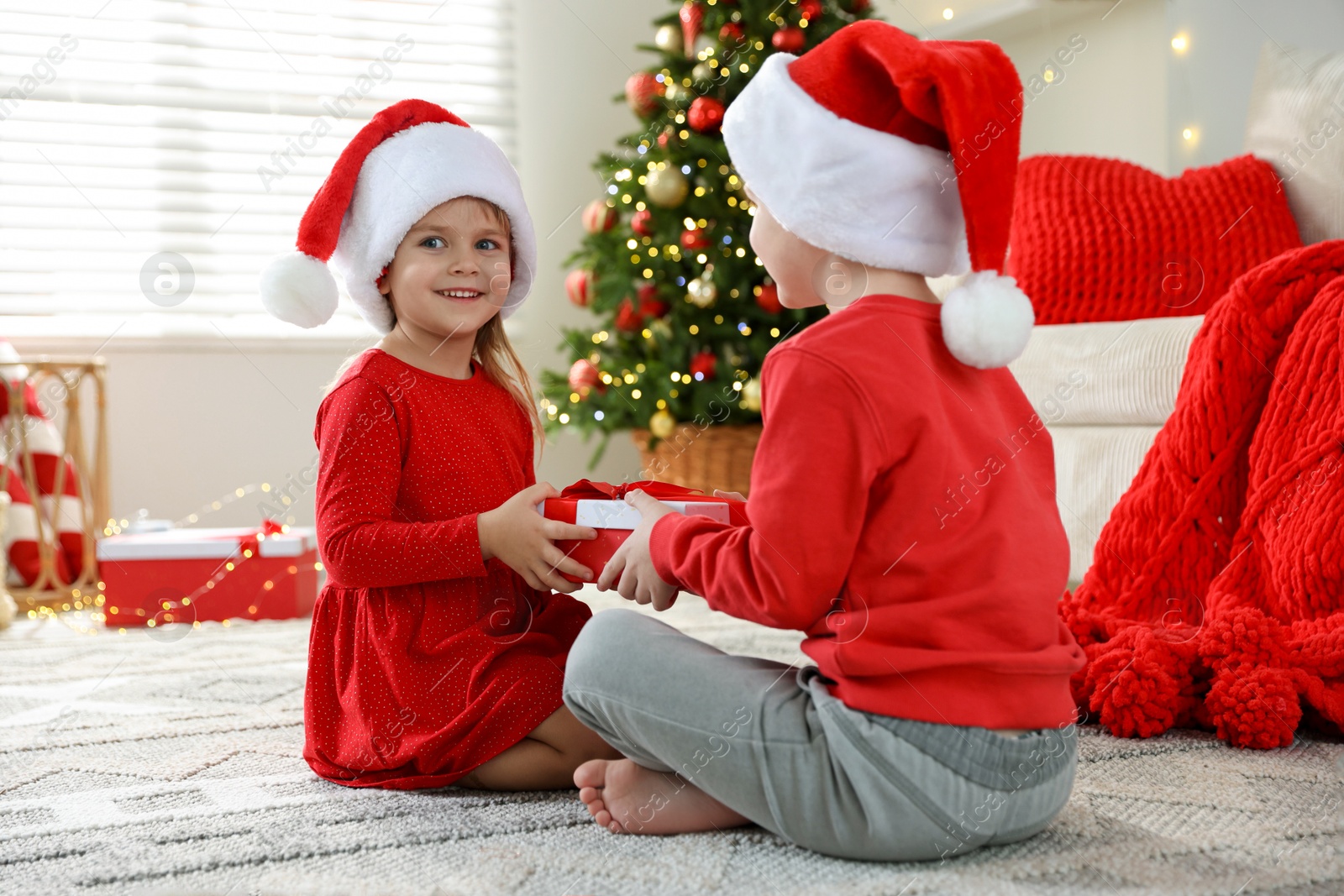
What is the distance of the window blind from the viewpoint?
2.72 meters

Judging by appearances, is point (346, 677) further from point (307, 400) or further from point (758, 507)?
point (307, 400)

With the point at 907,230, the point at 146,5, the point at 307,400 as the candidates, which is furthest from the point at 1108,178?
the point at 146,5

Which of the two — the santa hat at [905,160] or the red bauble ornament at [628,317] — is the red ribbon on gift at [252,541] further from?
the santa hat at [905,160]

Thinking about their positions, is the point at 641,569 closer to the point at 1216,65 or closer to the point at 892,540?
the point at 892,540

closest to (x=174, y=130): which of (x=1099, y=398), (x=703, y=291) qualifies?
(x=703, y=291)

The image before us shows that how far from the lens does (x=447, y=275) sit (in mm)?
1099

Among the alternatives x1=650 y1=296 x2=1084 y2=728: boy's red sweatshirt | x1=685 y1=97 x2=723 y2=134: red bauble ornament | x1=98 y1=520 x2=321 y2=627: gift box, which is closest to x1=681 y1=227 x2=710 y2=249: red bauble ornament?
x1=685 y1=97 x2=723 y2=134: red bauble ornament

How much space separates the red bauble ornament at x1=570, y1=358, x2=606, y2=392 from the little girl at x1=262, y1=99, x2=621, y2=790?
1.58 m

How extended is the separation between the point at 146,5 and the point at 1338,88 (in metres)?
2.73

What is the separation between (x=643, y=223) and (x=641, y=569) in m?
1.98

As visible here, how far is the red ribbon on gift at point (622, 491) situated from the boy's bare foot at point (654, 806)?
0.23m

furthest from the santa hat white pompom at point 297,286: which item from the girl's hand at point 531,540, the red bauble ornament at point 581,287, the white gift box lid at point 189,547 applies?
the red bauble ornament at point 581,287

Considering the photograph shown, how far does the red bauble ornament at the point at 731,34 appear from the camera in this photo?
2.66 m

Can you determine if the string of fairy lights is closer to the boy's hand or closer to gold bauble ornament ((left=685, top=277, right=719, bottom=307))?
gold bauble ornament ((left=685, top=277, right=719, bottom=307))
